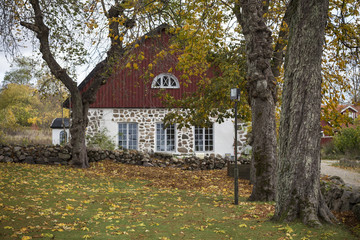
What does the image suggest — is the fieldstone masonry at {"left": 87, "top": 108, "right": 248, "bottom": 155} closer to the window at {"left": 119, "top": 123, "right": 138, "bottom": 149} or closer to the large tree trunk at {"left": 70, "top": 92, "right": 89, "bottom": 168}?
the window at {"left": 119, "top": 123, "right": 138, "bottom": 149}

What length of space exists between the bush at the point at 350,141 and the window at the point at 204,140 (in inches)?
297

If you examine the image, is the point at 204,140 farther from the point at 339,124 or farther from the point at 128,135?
the point at 339,124

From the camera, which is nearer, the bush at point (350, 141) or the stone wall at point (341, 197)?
the stone wall at point (341, 197)

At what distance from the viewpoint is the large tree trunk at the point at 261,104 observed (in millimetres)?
8039

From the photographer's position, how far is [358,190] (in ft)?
22.0

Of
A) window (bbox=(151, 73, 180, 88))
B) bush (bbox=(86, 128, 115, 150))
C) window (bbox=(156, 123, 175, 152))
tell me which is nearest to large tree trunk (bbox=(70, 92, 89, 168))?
bush (bbox=(86, 128, 115, 150))

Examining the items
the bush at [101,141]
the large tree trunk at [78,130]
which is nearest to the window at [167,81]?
the bush at [101,141]

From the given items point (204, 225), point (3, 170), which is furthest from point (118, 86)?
point (204, 225)

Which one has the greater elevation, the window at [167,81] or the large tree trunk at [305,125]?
the window at [167,81]

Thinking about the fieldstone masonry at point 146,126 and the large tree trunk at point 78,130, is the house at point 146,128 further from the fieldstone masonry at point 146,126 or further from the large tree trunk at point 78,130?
the large tree trunk at point 78,130

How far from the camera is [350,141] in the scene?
19.8m

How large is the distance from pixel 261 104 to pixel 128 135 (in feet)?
36.7

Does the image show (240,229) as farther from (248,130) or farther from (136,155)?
(248,130)

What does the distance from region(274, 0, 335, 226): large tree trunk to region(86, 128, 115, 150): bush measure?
41.3 ft
